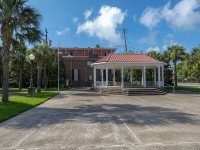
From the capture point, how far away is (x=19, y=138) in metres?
7.82

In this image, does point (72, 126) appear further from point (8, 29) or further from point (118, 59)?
point (118, 59)

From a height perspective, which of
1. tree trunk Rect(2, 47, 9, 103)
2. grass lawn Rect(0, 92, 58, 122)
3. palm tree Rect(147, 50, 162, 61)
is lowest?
grass lawn Rect(0, 92, 58, 122)

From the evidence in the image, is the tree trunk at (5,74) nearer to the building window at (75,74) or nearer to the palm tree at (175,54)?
the building window at (75,74)

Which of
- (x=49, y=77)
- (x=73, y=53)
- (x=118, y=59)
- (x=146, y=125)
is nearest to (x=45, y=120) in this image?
(x=146, y=125)

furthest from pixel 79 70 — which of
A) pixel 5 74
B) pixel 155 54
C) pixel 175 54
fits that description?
pixel 5 74

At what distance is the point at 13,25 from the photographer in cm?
1753

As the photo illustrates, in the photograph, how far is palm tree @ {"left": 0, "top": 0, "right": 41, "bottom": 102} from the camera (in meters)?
17.5

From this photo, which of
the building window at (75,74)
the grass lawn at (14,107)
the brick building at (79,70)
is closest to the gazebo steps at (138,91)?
the grass lawn at (14,107)

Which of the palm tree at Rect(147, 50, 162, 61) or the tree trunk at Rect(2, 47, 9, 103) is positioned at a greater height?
the palm tree at Rect(147, 50, 162, 61)

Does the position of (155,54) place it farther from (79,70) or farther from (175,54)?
(79,70)

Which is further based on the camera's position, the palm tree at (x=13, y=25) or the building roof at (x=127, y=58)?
the building roof at (x=127, y=58)

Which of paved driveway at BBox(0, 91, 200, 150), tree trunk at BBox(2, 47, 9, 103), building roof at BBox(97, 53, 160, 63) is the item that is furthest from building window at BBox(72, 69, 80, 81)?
paved driveway at BBox(0, 91, 200, 150)

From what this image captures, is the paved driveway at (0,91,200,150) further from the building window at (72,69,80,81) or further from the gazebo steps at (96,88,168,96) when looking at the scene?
the building window at (72,69,80,81)

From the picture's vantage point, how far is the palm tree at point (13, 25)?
17531 mm
